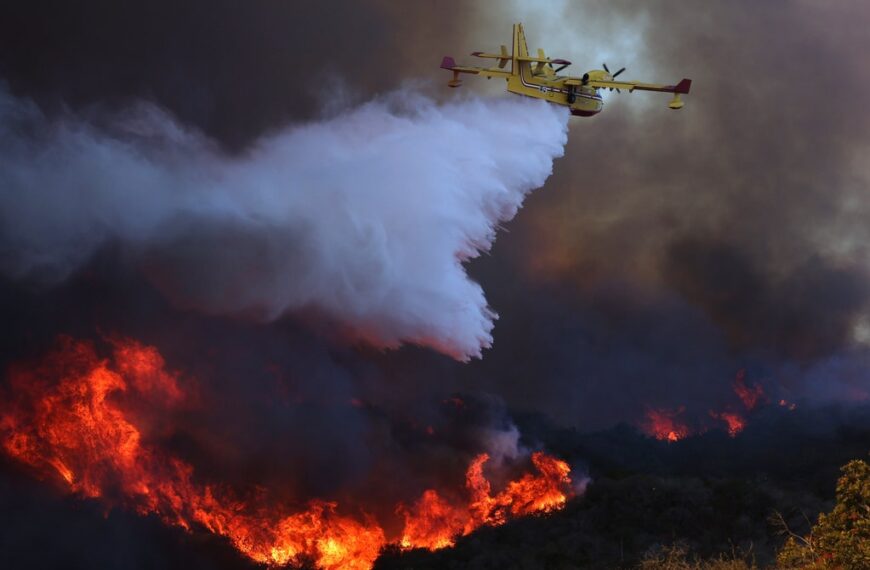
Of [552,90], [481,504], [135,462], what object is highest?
[552,90]

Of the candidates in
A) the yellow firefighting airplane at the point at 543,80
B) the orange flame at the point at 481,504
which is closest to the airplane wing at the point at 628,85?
the yellow firefighting airplane at the point at 543,80

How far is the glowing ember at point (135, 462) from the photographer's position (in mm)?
58781

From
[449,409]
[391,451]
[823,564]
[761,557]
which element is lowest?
[823,564]

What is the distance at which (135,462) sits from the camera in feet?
196

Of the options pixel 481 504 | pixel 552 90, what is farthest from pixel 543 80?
pixel 481 504

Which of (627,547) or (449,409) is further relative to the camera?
(449,409)

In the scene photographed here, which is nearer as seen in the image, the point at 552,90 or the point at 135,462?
the point at 552,90

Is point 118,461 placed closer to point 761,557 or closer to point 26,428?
point 26,428

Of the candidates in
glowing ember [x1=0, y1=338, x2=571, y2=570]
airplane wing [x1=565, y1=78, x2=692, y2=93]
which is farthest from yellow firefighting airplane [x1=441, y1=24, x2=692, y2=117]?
glowing ember [x1=0, y1=338, x2=571, y2=570]

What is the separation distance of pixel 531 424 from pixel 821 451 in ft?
95.0

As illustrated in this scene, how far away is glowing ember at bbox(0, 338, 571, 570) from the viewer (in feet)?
193

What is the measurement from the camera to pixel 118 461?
194 ft

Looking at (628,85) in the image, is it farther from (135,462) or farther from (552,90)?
(135,462)

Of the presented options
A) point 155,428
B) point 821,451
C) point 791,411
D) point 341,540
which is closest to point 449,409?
point 341,540
